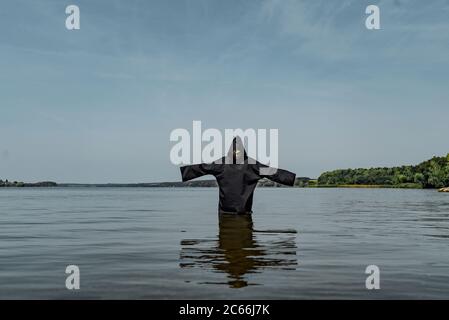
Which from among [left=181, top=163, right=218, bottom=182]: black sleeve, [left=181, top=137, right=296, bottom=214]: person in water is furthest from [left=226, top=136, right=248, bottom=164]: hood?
[left=181, top=163, right=218, bottom=182]: black sleeve

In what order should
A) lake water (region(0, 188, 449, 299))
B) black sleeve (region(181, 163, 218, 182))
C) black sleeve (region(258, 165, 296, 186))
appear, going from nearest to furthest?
lake water (region(0, 188, 449, 299))
black sleeve (region(181, 163, 218, 182))
black sleeve (region(258, 165, 296, 186))

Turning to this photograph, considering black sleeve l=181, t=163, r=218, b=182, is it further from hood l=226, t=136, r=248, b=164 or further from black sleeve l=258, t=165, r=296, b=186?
black sleeve l=258, t=165, r=296, b=186

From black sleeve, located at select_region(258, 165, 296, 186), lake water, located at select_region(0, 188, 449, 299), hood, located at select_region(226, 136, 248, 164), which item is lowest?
lake water, located at select_region(0, 188, 449, 299)

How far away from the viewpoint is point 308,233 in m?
18.2

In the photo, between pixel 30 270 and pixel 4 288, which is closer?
pixel 4 288

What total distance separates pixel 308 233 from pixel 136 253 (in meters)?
7.07

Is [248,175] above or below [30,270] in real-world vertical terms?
above

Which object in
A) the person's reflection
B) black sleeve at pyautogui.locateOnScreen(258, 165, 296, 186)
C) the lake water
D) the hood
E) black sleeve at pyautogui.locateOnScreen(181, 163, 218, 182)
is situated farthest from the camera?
black sleeve at pyautogui.locateOnScreen(258, 165, 296, 186)

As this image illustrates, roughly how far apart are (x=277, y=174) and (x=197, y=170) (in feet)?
10.6

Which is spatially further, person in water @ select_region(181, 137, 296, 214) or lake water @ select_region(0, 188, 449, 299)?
person in water @ select_region(181, 137, 296, 214)

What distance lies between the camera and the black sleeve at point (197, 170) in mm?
21828

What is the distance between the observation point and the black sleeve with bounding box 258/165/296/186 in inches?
864
